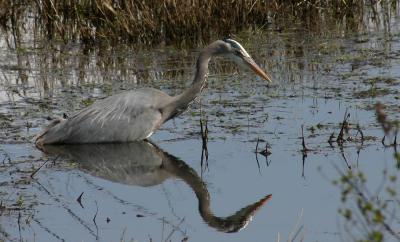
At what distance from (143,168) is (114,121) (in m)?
0.96

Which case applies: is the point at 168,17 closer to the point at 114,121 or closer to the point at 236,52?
the point at 236,52

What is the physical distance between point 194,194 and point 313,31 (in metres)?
5.57

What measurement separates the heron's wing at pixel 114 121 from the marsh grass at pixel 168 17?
10.4ft

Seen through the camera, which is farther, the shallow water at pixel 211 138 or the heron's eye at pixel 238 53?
the heron's eye at pixel 238 53

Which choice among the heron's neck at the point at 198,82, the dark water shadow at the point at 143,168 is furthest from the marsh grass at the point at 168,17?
the dark water shadow at the point at 143,168

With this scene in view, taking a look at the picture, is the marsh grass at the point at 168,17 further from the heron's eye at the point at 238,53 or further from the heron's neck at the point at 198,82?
the heron's neck at the point at 198,82

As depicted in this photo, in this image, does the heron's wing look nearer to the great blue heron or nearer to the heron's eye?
the great blue heron

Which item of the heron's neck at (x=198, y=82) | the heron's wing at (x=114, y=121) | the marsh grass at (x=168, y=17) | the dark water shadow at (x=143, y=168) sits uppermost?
the marsh grass at (x=168, y=17)

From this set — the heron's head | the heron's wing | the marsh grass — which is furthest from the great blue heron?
the marsh grass

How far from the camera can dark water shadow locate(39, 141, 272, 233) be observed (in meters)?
6.46

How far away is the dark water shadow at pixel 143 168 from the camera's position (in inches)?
254

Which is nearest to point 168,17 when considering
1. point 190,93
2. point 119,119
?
point 190,93

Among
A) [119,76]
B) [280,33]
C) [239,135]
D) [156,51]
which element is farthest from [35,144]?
[280,33]

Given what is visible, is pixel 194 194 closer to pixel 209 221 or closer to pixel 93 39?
pixel 209 221
